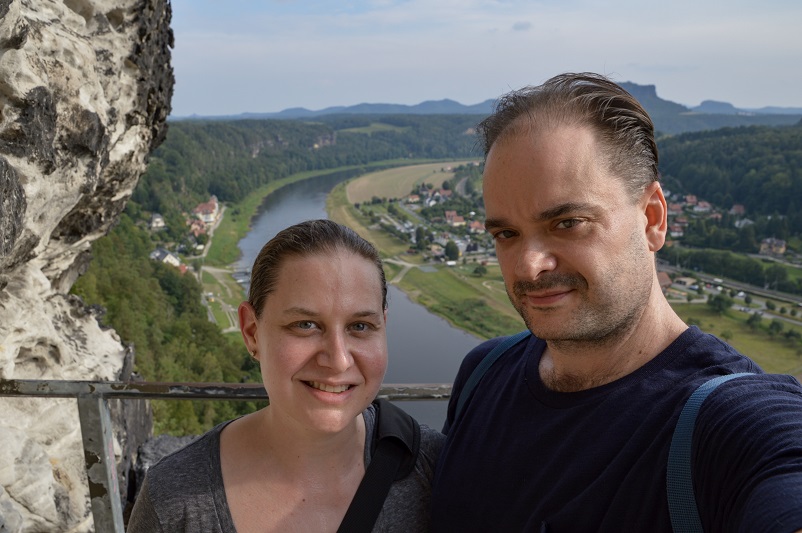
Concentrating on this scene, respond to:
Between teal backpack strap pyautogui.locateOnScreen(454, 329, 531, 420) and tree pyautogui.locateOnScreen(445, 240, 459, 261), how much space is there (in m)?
38.4

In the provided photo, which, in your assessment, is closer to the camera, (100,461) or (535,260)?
(535,260)

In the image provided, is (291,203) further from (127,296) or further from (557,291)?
(557,291)

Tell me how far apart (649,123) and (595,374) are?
548 mm

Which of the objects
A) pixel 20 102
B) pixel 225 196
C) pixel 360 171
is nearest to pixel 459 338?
pixel 20 102

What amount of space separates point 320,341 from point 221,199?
→ 5816 centimetres

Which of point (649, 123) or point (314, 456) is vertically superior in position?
point (649, 123)

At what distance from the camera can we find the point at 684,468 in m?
1.02

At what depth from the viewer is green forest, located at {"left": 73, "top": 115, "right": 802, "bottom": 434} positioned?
2195 centimetres

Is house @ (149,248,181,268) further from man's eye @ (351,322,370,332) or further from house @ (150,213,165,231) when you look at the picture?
man's eye @ (351,322,370,332)

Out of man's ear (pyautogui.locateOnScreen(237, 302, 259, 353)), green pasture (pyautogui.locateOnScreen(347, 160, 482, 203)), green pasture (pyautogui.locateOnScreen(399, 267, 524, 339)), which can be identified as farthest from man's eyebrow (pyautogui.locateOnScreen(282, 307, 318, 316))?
green pasture (pyautogui.locateOnScreen(347, 160, 482, 203))

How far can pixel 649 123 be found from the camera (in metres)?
1.38

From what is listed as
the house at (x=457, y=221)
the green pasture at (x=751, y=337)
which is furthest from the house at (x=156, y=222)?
the green pasture at (x=751, y=337)

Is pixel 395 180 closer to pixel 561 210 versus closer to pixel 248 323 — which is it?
pixel 248 323

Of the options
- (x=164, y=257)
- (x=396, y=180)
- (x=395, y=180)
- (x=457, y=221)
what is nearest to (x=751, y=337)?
(x=457, y=221)
